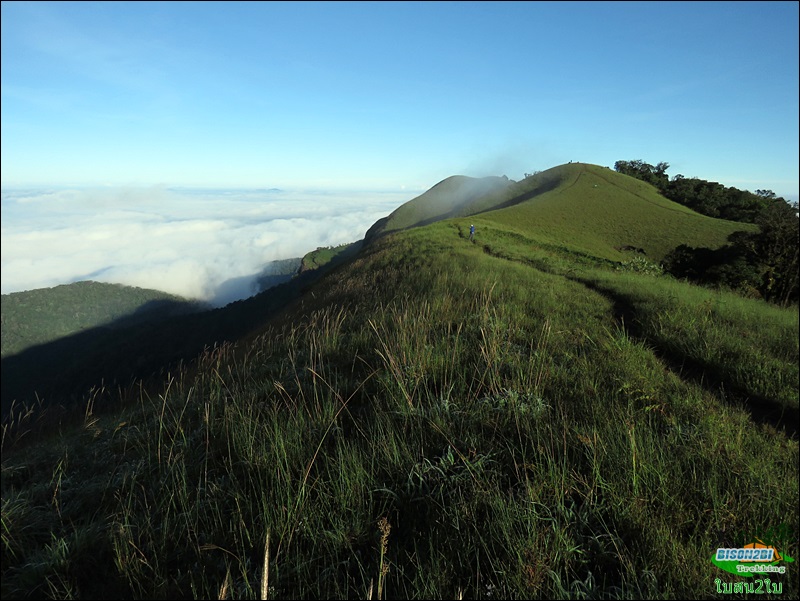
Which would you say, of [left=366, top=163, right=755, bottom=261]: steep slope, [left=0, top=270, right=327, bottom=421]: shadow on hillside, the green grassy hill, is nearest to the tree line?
[left=366, top=163, right=755, bottom=261]: steep slope

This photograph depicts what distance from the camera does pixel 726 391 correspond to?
439 centimetres

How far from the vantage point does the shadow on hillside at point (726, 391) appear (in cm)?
373

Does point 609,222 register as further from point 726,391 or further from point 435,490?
point 435,490

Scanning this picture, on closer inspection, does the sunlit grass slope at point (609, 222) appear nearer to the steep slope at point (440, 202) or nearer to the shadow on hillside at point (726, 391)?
the shadow on hillside at point (726, 391)

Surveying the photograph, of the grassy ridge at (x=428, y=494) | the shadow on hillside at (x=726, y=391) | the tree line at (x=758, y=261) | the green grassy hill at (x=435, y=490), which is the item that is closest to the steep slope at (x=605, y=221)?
the tree line at (x=758, y=261)

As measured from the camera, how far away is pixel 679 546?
5.78 ft

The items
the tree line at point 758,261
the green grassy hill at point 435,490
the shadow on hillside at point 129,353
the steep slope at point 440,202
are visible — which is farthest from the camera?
the steep slope at point 440,202

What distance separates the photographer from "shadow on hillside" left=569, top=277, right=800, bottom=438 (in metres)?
3.73

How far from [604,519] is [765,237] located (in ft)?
69.0

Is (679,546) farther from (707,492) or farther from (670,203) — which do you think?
(670,203)

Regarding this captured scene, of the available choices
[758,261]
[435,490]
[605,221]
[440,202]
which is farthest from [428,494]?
[440,202]

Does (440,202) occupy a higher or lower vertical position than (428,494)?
higher

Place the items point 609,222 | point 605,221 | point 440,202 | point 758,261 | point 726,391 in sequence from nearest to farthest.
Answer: point 726,391 < point 758,261 < point 609,222 < point 605,221 < point 440,202

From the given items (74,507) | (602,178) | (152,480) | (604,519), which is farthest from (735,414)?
(602,178)
